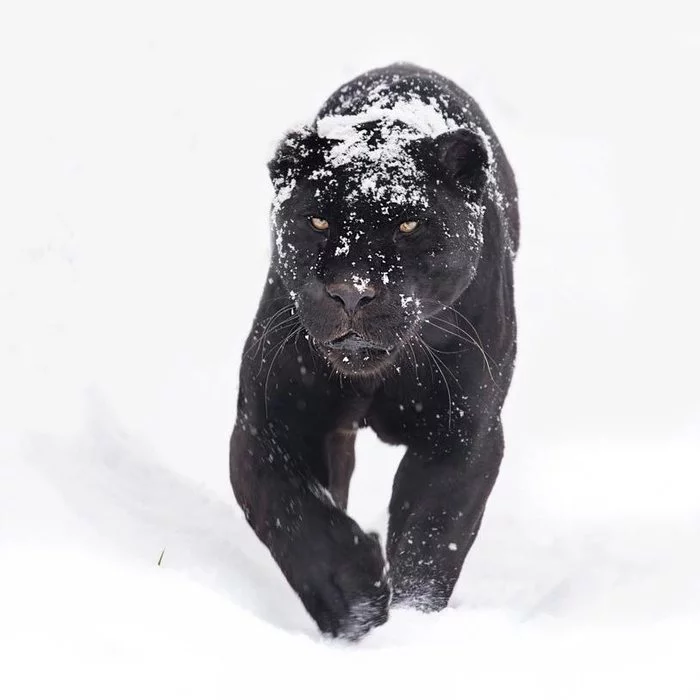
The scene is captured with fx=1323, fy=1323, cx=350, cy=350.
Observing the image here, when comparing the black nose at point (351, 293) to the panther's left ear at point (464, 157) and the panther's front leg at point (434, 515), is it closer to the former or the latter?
the panther's left ear at point (464, 157)

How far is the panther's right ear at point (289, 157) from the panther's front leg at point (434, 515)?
0.94m

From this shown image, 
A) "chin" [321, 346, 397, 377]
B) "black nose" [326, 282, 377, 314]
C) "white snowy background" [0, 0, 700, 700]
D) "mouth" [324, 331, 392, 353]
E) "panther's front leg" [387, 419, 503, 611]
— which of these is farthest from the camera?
"panther's front leg" [387, 419, 503, 611]

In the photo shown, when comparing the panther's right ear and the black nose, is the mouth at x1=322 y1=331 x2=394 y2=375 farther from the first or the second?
the panther's right ear

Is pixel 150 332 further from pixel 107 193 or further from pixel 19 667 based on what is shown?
pixel 19 667

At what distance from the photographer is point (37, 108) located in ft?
25.0

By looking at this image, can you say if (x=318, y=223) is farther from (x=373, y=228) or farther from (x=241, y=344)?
(x=241, y=344)

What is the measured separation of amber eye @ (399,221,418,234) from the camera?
3.53 metres

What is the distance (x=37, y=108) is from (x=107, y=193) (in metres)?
0.63

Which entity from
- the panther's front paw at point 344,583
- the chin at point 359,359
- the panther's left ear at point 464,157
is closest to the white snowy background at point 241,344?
the panther's front paw at point 344,583

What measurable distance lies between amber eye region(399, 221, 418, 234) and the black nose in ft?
0.73

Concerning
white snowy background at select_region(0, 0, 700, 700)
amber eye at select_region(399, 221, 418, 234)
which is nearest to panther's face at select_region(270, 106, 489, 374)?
amber eye at select_region(399, 221, 418, 234)

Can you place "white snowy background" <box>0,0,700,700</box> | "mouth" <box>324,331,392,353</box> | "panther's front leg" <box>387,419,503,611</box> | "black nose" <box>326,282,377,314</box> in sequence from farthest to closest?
1. "panther's front leg" <box>387,419,503,611</box>
2. "mouth" <box>324,331,392,353</box>
3. "black nose" <box>326,282,377,314</box>
4. "white snowy background" <box>0,0,700,700</box>

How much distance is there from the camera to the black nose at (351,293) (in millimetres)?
3375

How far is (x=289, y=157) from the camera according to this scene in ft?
12.0
